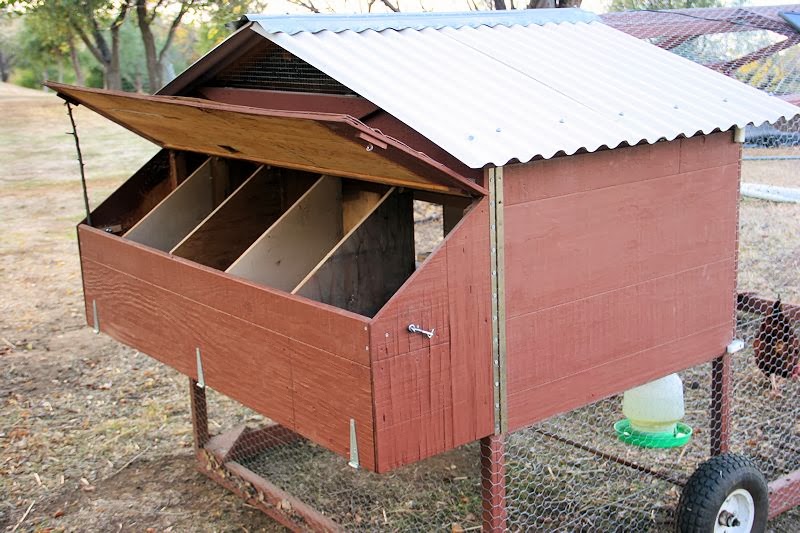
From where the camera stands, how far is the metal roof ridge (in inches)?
129

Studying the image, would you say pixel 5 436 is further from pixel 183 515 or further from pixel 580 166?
pixel 580 166

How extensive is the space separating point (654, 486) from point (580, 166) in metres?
2.00

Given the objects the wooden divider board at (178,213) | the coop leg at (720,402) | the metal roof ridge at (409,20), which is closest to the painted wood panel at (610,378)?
the coop leg at (720,402)

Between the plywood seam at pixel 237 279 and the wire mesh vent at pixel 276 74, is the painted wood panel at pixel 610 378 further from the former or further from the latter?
the wire mesh vent at pixel 276 74

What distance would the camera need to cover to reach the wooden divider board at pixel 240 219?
409 cm

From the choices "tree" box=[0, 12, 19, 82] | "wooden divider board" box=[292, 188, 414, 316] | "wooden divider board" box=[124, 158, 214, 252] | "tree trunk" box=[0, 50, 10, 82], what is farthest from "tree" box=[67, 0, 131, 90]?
"tree" box=[0, 12, 19, 82]

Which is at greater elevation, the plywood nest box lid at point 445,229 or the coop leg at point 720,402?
the plywood nest box lid at point 445,229

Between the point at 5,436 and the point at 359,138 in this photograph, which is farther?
the point at 5,436

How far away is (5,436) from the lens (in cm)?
546

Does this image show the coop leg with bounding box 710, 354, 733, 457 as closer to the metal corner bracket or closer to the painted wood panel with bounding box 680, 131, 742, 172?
the painted wood panel with bounding box 680, 131, 742, 172

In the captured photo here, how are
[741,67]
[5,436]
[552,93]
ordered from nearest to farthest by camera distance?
1. [552,93]
2. [741,67]
3. [5,436]

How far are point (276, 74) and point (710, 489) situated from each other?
91.9 inches

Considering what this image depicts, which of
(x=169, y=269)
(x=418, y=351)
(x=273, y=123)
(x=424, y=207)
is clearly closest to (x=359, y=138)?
(x=273, y=123)

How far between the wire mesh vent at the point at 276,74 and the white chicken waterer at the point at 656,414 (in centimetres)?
195
